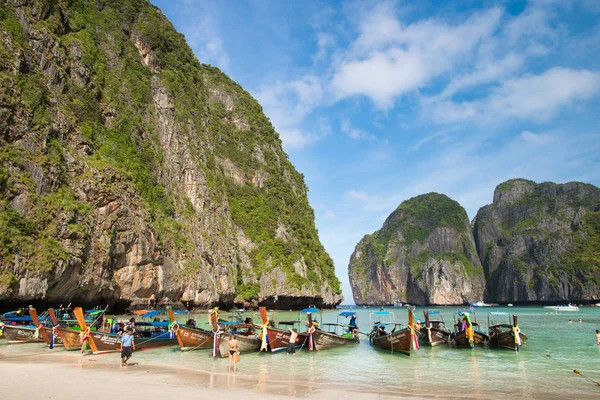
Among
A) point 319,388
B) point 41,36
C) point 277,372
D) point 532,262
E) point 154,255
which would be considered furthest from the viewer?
point 532,262

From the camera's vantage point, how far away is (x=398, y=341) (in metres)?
21.8

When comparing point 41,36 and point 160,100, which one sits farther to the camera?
point 160,100

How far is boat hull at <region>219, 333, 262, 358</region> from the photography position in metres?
19.1

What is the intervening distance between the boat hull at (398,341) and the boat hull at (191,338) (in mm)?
9905

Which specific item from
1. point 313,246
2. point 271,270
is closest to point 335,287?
point 313,246

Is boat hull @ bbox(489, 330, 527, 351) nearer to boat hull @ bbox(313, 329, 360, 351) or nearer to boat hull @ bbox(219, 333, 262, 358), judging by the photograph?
boat hull @ bbox(313, 329, 360, 351)

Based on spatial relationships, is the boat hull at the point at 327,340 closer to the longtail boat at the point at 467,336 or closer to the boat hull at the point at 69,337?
the longtail boat at the point at 467,336

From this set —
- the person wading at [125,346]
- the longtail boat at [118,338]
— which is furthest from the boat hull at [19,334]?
the person wading at [125,346]

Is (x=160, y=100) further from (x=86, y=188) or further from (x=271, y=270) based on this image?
(x=271, y=270)

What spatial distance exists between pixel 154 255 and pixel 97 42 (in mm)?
31638

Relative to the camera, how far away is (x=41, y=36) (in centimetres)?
4006

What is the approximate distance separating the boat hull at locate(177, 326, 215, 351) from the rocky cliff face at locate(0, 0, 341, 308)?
14.0 metres

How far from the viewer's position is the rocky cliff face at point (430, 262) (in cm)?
16075

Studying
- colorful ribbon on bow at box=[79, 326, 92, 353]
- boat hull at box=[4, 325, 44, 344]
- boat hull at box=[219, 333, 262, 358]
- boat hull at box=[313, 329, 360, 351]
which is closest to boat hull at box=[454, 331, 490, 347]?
boat hull at box=[313, 329, 360, 351]
